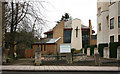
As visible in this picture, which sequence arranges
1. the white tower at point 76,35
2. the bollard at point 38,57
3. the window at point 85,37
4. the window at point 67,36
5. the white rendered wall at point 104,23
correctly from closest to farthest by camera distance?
the bollard at point 38,57 < the white rendered wall at point 104,23 < the white tower at point 76,35 < the window at point 67,36 < the window at point 85,37

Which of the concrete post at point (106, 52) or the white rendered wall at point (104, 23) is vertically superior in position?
the white rendered wall at point (104, 23)

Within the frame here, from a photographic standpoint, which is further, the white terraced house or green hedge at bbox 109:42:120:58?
the white terraced house

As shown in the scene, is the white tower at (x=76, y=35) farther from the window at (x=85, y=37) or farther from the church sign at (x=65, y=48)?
the church sign at (x=65, y=48)

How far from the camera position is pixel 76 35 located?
49938 millimetres

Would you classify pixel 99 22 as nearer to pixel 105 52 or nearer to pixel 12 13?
pixel 105 52

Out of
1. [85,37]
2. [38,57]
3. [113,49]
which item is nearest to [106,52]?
[113,49]

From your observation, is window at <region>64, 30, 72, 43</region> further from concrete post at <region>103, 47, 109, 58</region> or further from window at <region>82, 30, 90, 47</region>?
concrete post at <region>103, 47, 109, 58</region>

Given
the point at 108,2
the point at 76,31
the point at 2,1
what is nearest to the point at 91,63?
the point at 2,1

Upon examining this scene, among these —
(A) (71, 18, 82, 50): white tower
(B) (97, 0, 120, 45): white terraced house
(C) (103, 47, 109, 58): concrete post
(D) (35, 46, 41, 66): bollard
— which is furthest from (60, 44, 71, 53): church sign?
(A) (71, 18, 82, 50): white tower

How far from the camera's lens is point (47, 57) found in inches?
778

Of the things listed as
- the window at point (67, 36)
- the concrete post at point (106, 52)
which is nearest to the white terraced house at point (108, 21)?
the concrete post at point (106, 52)

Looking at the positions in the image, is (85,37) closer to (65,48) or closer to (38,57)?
(65,48)

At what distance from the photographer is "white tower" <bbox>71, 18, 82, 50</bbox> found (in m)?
49.8

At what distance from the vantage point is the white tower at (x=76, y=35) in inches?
1959
